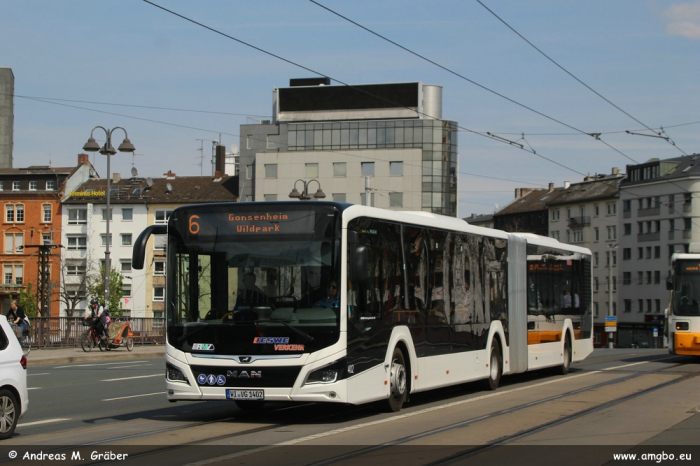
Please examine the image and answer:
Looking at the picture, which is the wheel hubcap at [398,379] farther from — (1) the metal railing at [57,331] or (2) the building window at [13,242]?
(2) the building window at [13,242]

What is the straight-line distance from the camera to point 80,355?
32.4 m

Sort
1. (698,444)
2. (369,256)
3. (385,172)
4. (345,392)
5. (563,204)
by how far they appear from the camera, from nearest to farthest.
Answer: (698,444) < (345,392) < (369,256) < (385,172) < (563,204)

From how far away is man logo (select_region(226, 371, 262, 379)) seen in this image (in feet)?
42.3

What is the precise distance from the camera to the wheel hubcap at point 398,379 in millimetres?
14430

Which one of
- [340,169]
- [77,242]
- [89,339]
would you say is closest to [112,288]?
[77,242]

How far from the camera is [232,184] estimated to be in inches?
4390

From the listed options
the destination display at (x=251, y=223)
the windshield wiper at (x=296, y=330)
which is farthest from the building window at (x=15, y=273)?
the windshield wiper at (x=296, y=330)

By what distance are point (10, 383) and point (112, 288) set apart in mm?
88025

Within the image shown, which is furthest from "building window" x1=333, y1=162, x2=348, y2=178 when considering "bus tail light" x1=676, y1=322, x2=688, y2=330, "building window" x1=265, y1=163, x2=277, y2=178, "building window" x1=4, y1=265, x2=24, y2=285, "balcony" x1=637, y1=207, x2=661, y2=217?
"bus tail light" x1=676, y1=322, x2=688, y2=330

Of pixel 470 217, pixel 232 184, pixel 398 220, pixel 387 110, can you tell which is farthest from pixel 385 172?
pixel 398 220

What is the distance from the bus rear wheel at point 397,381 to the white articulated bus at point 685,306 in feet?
51.9

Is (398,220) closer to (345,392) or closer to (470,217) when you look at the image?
(345,392)

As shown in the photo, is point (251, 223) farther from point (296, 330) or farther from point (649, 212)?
point (649, 212)

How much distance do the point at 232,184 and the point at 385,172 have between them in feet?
61.6
